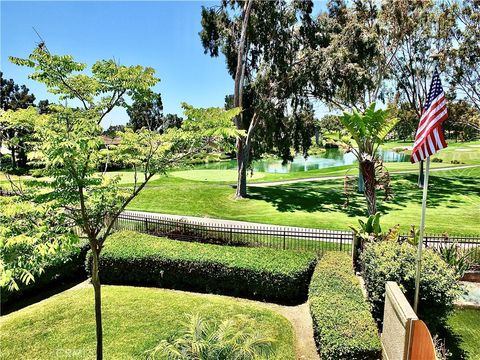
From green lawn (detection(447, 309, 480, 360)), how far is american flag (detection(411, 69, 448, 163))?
434 cm

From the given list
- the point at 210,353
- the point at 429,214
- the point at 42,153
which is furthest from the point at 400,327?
the point at 429,214

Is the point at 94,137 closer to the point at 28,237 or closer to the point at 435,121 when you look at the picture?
the point at 28,237

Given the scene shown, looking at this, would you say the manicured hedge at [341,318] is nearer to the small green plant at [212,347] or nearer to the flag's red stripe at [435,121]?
the small green plant at [212,347]

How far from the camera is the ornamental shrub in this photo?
7.78m

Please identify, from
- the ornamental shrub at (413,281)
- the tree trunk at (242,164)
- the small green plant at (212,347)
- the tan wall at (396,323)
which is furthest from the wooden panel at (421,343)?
the tree trunk at (242,164)

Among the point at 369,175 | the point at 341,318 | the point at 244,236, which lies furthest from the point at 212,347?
the point at 244,236

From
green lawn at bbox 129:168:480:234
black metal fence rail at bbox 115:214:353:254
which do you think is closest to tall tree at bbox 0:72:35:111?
green lawn at bbox 129:168:480:234

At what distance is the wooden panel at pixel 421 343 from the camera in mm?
5707

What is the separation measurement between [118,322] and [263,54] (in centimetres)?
1957

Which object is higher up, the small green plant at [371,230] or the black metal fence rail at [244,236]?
the small green plant at [371,230]

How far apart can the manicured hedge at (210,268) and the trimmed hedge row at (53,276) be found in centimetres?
74

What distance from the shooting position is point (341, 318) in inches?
290

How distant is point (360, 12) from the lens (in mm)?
27266

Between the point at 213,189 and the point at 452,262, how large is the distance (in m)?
19.3
